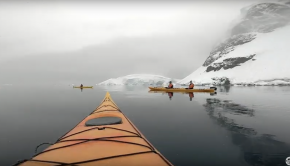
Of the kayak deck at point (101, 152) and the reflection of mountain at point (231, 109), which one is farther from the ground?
the kayak deck at point (101, 152)

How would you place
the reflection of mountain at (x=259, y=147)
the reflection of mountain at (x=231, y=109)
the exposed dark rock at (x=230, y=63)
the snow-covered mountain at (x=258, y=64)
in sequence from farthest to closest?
the exposed dark rock at (x=230, y=63)
the snow-covered mountain at (x=258, y=64)
the reflection of mountain at (x=231, y=109)
the reflection of mountain at (x=259, y=147)

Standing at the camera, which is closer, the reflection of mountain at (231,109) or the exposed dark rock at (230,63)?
the reflection of mountain at (231,109)

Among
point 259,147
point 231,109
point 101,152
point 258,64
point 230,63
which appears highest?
point 230,63

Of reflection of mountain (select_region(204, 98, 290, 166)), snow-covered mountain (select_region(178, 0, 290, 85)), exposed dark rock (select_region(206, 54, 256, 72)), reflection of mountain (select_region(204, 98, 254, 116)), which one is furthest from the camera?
exposed dark rock (select_region(206, 54, 256, 72))

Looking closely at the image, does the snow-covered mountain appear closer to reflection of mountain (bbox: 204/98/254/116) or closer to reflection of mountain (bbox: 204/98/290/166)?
reflection of mountain (bbox: 204/98/254/116)

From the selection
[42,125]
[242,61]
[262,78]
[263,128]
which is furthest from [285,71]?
[42,125]

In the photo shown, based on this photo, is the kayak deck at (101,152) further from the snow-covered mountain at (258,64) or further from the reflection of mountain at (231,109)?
the snow-covered mountain at (258,64)

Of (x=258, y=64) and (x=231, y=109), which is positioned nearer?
(x=231, y=109)

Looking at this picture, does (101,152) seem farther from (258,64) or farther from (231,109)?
(258,64)

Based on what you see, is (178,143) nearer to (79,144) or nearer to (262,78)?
(79,144)

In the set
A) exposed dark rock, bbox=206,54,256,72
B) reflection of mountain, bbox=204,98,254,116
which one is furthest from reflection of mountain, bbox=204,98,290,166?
exposed dark rock, bbox=206,54,256,72

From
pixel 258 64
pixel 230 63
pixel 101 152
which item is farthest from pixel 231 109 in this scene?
pixel 230 63

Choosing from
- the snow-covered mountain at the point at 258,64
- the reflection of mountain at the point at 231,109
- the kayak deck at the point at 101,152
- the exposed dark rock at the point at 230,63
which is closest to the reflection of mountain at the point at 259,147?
the kayak deck at the point at 101,152

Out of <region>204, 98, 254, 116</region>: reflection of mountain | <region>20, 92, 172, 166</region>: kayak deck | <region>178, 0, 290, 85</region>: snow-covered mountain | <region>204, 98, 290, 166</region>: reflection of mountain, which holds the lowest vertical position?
<region>204, 98, 290, 166</region>: reflection of mountain
